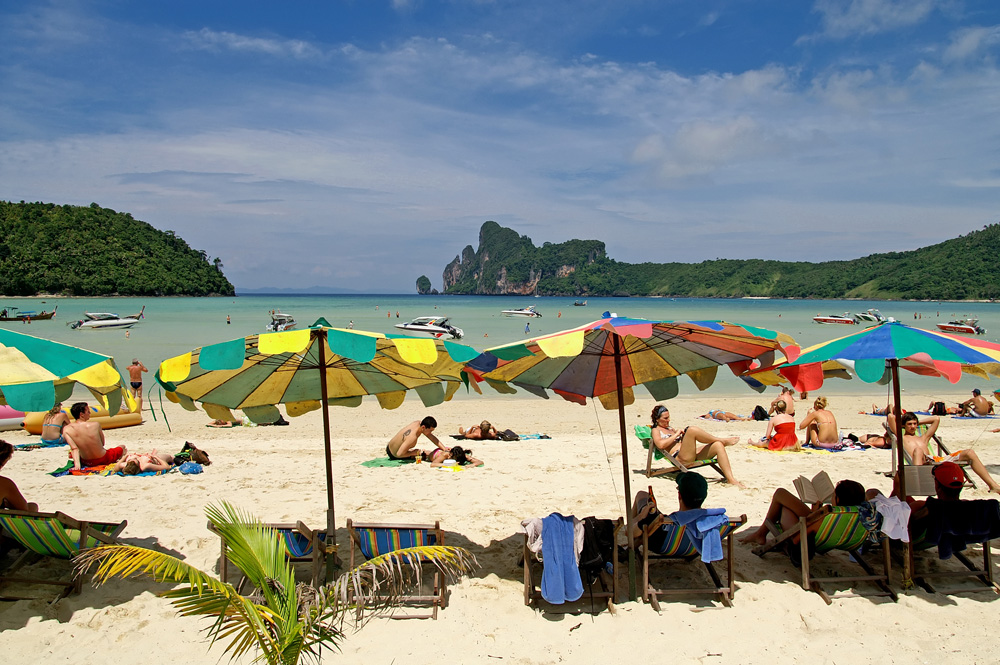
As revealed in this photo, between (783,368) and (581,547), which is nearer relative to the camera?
(581,547)

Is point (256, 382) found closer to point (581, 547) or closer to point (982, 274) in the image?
point (581, 547)

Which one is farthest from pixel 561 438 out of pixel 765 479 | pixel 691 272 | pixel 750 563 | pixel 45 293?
pixel 691 272

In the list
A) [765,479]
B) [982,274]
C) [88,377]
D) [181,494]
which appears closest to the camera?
[88,377]

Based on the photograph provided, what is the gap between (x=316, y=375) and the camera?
4.39 meters

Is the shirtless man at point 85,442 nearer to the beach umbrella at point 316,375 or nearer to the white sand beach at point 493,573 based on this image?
the white sand beach at point 493,573

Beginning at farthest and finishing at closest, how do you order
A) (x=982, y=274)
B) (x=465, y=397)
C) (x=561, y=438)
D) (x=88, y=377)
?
(x=982, y=274)
(x=465, y=397)
(x=561, y=438)
(x=88, y=377)

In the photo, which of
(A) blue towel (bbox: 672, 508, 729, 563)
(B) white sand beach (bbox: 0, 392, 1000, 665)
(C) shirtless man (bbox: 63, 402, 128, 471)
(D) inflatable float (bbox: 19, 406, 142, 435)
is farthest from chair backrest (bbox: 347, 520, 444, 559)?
(D) inflatable float (bbox: 19, 406, 142, 435)

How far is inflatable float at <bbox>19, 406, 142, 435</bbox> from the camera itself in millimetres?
9406

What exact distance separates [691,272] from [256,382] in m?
164

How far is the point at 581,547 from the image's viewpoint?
377 cm

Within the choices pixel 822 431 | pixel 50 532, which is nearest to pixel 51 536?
pixel 50 532

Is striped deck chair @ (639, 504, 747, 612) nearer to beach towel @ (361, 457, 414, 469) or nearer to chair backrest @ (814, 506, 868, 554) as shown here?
chair backrest @ (814, 506, 868, 554)

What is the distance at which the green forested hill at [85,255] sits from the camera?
71.4 m

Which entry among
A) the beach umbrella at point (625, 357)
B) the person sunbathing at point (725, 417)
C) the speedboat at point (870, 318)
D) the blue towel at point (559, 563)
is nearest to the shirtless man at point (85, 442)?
the beach umbrella at point (625, 357)
